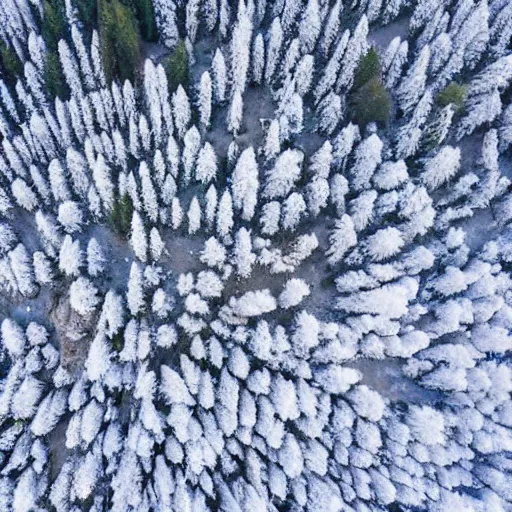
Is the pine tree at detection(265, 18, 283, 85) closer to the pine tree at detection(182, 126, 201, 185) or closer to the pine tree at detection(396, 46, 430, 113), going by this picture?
the pine tree at detection(182, 126, 201, 185)

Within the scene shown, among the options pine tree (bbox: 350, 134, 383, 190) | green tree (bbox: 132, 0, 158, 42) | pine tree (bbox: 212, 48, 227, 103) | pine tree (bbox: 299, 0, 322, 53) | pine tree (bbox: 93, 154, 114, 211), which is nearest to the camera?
pine tree (bbox: 350, 134, 383, 190)

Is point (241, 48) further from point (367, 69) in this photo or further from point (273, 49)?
point (367, 69)

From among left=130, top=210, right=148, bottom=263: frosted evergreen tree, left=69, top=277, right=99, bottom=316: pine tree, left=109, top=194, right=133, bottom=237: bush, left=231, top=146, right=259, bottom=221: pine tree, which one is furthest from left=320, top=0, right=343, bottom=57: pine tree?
left=69, top=277, right=99, bottom=316: pine tree

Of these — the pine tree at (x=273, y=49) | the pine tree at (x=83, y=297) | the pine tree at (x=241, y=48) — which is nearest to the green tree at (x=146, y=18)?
the pine tree at (x=241, y=48)

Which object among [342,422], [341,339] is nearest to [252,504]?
[342,422]

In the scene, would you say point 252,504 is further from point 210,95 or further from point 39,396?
point 210,95

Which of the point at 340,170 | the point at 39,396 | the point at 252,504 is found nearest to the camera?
the point at 252,504

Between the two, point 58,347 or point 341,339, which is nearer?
point 341,339
